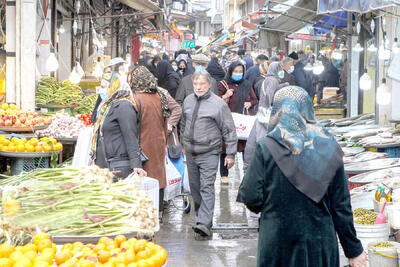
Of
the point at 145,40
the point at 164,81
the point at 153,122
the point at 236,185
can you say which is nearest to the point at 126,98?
the point at 153,122

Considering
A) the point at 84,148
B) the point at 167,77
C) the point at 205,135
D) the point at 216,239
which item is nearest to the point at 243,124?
the point at 205,135

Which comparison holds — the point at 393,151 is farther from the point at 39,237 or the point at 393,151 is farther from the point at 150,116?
the point at 39,237

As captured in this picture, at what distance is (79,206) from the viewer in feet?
13.6

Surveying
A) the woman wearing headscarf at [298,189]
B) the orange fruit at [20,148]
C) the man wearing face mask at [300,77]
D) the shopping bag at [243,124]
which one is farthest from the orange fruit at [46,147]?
the man wearing face mask at [300,77]

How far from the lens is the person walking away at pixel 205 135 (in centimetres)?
712

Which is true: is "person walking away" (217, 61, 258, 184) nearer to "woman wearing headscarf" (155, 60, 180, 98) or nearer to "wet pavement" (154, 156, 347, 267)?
"wet pavement" (154, 156, 347, 267)

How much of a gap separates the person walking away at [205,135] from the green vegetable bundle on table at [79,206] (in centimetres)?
267

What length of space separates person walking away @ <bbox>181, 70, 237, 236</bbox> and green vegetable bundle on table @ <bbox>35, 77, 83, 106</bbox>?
4.96 meters

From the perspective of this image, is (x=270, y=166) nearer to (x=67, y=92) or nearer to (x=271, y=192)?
(x=271, y=192)

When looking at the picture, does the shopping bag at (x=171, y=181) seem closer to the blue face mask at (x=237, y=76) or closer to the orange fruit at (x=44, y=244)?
the blue face mask at (x=237, y=76)

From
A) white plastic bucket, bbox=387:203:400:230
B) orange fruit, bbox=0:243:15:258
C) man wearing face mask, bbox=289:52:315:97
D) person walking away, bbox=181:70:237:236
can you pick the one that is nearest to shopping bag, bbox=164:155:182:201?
person walking away, bbox=181:70:237:236

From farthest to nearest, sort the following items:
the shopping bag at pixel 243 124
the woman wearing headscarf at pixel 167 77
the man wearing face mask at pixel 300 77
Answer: the man wearing face mask at pixel 300 77 → the woman wearing headscarf at pixel 167 77 → the shopping bag at pixel 243 124

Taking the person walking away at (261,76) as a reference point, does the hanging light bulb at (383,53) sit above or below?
above

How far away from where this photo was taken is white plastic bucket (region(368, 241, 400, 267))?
16.6 feet
